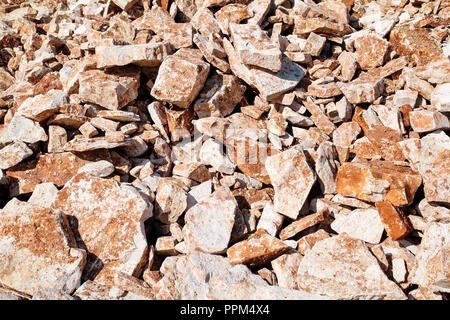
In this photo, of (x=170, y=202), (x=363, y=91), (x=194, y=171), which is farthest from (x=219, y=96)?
(x=363, y=91)

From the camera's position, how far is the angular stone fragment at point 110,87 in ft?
14.3

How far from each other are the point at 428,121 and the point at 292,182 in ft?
6.39

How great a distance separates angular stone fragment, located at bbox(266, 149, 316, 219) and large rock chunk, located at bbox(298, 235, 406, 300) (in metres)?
0.66

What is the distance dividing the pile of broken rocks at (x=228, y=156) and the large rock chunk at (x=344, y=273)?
1 cm

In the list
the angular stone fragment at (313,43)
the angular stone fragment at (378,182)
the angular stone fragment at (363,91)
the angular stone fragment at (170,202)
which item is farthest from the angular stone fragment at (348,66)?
the angular stone fragment at (170,202)

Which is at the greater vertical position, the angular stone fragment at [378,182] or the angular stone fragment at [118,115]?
the angular stone fragment at [118,115]

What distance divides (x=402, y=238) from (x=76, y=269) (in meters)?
3.31

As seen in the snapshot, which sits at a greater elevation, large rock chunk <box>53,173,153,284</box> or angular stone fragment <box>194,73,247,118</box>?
angular stone fragment <box>194,73,247,118</box>

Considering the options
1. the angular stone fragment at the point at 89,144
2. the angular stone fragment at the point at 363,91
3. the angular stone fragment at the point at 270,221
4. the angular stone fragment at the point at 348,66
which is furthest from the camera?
the angular stone fragment at the point at 348,66

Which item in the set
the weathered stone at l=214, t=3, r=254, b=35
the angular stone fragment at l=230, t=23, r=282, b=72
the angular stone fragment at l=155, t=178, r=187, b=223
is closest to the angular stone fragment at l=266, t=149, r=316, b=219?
the angular stone fragment at l=155, t=178, r=187, b=223

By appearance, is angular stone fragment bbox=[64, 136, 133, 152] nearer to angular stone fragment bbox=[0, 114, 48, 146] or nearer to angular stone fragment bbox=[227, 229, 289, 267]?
angular stone fragment bbox=[0, 114, 48, 146]

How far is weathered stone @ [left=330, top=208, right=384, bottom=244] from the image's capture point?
3455 millimetres

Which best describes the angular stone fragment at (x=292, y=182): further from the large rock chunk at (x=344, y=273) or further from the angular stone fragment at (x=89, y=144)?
the angular stone fragment at (x=89, y=144)

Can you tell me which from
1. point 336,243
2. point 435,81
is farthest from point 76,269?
point 435,81
